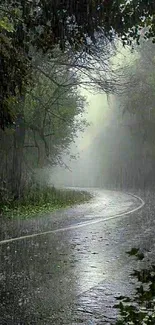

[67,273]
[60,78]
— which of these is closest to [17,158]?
[60,78]

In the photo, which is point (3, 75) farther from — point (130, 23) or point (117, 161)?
point (117, 161)

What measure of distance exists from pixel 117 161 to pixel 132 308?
61.3m

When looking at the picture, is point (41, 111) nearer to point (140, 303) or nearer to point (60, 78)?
point (60, 78)

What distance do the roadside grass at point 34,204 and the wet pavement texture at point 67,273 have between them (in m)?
4.11

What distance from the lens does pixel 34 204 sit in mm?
22328

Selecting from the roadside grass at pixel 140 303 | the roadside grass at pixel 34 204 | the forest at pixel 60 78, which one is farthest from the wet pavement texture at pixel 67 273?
the roadside grass at pixel 34 204

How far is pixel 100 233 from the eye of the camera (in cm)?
1321

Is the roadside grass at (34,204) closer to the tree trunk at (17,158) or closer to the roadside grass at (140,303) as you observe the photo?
the tree trunk at (17,158)

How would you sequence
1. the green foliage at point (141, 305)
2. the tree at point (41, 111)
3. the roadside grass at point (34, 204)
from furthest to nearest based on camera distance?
the tree at point (41, 111)
the roadside grass at point (34, 204)
the green foliage at point (141, 305)

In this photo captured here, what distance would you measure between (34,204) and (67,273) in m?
14.4

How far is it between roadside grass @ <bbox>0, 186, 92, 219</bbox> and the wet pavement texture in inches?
162

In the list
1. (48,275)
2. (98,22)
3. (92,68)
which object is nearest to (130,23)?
(98,22)

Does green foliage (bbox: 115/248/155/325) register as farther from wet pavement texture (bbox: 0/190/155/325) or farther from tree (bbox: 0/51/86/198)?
tree (bbox: 0/51/86/198)

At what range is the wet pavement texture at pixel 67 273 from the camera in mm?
5770
